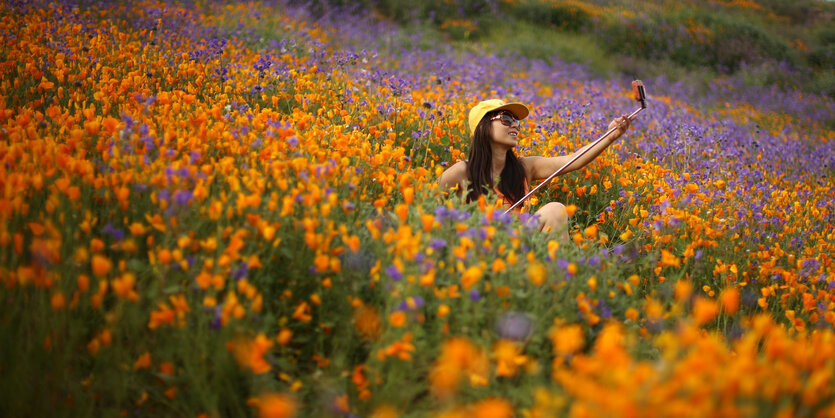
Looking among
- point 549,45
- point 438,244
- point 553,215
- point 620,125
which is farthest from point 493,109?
point 549,45

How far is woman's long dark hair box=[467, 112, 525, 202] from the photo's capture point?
3.70 m

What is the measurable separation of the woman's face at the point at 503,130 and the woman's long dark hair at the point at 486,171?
0.04 metres

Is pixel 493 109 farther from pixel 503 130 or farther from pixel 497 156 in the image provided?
pixel 497 156

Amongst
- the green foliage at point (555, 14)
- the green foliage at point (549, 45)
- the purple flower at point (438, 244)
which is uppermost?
the purple flower at point (438, 244)

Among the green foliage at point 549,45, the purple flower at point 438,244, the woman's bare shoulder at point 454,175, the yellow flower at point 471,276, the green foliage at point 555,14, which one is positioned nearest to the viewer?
the yellow flower at point 471,276

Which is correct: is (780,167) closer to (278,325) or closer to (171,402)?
(278,325)

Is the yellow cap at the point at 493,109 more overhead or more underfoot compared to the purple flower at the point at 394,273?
more underfoot

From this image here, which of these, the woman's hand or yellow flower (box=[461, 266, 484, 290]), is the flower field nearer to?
yellow flower (box=[461, 266, 484, 290])

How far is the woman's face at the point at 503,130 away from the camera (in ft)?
12.2

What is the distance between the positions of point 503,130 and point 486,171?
30 centimetres

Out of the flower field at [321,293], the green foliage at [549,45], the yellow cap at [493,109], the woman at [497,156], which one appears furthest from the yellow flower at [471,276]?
the green foliage at [549,45]

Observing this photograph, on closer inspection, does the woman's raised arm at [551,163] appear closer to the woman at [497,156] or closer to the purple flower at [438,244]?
the woman at [497,156]

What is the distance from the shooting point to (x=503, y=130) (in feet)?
12.2

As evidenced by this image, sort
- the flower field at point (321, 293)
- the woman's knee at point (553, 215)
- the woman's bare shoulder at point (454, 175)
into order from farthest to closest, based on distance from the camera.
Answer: the woman's bare shoulder at point (454, 175) → the woman's knee at point (553, 215) → the flower field at point (321, 293)
